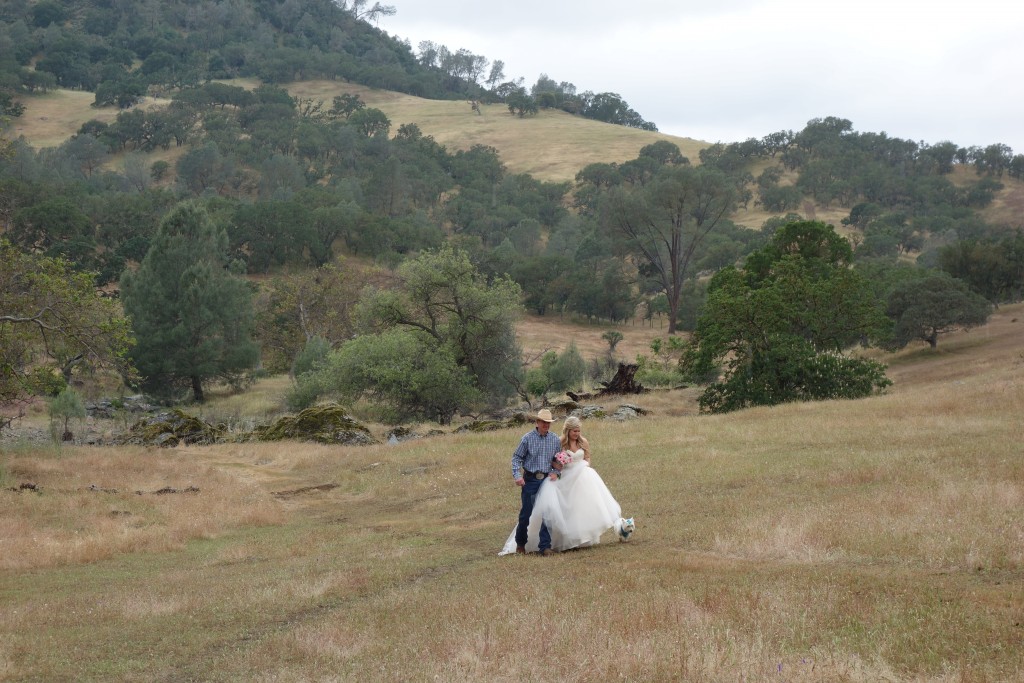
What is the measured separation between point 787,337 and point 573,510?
2773 cm

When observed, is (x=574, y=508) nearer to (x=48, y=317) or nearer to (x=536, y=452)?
(x=536, y=452)

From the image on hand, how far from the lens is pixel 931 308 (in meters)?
56.8

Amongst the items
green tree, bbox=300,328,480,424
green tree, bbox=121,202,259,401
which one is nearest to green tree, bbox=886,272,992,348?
green tree, bbox=300,328,480,424

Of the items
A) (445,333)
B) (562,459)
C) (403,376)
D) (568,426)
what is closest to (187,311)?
(445,333)

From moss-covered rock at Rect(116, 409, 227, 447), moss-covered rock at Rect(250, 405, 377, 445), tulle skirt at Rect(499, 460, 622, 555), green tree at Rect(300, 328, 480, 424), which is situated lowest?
moss-covered rock at Rect(116, 409, 227, 447)

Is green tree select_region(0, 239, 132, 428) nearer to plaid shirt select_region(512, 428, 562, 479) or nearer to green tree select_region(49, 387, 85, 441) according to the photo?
plaid shirt select_region(512, 428, 562, 479)

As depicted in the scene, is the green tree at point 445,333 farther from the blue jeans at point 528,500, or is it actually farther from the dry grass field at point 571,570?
the blue jeans at point 528,500

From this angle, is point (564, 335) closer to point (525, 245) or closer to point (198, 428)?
point (525, 245)

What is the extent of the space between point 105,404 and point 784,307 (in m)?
43.1

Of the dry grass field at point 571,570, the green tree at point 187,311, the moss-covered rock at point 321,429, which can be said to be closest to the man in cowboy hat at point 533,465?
the dry grass field at point 571,570

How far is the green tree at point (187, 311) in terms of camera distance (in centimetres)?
5778

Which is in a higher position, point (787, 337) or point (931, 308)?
point (931, 308)

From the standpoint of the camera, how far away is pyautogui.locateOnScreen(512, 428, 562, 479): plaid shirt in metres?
13.7

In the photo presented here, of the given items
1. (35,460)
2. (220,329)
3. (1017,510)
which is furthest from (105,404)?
(1017,510)
